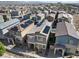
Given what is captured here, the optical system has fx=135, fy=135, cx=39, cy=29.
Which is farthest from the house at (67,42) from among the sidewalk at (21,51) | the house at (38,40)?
the sidewalk at (21,51)

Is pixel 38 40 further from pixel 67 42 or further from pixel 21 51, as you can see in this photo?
pixel 67 42

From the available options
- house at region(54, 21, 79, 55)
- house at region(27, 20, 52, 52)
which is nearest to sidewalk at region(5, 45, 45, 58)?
house at region(27, 20, 52, 52)

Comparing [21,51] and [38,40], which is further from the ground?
[38,40]

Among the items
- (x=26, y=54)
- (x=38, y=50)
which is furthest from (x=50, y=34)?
(x=26, y=54)

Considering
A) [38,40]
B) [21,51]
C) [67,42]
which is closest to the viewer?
[67,42]

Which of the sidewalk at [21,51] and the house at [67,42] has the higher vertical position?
the house at [67,42]

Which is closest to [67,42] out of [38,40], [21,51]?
[38,40]

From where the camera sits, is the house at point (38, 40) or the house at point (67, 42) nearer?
the house at point (67, 42)

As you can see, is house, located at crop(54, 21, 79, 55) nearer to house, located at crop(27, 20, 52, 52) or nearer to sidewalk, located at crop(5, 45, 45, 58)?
house, located at crop(27, 20, 52, 52)

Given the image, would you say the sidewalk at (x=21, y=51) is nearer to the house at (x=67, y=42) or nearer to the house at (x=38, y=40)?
the house at (x=38, y=40)

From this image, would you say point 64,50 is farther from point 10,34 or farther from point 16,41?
point 10,34

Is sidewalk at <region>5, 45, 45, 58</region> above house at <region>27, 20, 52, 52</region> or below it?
below

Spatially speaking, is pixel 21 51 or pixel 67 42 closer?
pixel 67 42
